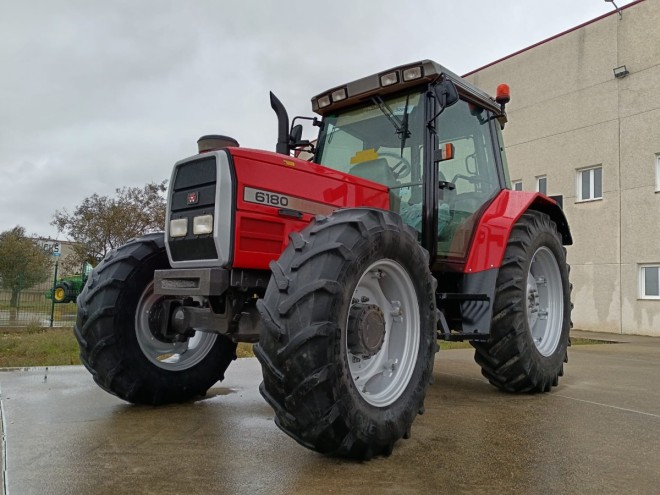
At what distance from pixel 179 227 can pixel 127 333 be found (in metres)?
0.96

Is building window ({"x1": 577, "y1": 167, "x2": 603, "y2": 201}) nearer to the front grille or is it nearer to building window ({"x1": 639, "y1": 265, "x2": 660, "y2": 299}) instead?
building window ({"x1": 639, "y1": 265, "x2": 660, "y2": 299})

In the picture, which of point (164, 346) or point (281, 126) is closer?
point (164, 346)

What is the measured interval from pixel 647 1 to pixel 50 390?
14630 millimetres

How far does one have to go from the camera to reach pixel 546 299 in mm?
5133

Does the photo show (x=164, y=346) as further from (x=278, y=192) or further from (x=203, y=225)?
(x=278, y=192)

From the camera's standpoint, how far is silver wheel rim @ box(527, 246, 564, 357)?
5.00 m

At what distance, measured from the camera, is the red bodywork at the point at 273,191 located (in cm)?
317

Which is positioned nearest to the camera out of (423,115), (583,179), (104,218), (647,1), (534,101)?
(423,115)

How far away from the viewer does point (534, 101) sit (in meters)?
15.8

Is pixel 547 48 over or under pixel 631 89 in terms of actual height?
over

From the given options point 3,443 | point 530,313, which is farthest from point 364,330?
point 530,313

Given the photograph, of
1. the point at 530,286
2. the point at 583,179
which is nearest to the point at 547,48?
the point at 583,179

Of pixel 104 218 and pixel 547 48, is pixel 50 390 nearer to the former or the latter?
pixel 547 48

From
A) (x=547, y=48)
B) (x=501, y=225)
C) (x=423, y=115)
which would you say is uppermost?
(x=547, y=48)
